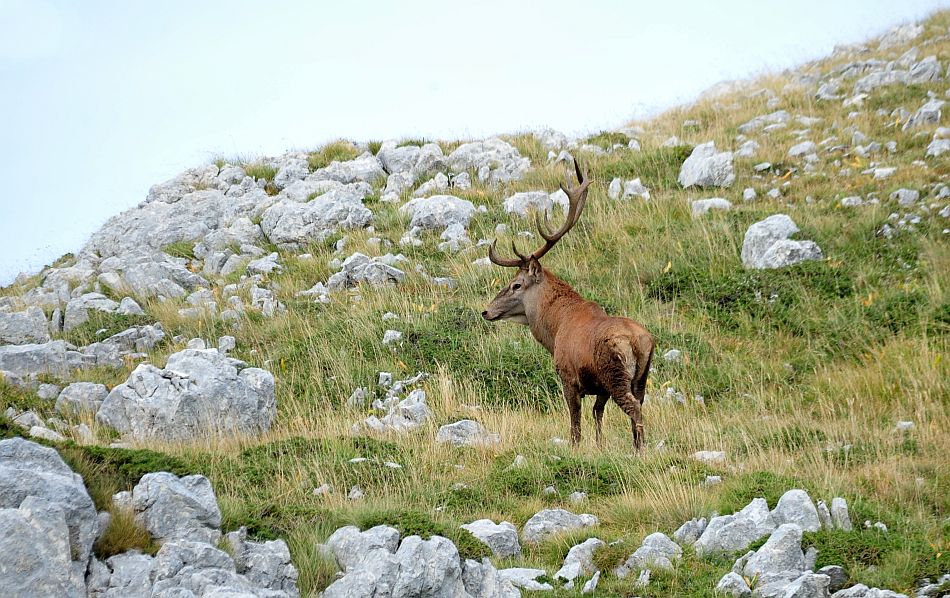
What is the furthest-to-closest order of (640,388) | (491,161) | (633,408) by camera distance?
(491,161) → (640,388) → (633,408)

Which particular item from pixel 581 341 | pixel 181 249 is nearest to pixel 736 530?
pixel 581 341

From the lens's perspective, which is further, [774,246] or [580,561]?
[774,246]

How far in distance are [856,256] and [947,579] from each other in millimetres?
8437

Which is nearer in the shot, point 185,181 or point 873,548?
point 873,548

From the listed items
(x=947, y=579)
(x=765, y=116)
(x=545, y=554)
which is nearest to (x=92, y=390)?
(x=545, y=554)

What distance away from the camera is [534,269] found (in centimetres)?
1074

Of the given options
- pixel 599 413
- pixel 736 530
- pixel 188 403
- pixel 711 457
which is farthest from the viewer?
pixel 188 403

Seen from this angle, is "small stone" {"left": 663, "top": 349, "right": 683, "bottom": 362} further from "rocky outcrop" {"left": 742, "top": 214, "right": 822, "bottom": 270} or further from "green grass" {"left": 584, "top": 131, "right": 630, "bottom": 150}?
"green grass" {"left": 584, "top": 131, "right": 630, "bottom": 150}

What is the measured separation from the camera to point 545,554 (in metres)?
6.71

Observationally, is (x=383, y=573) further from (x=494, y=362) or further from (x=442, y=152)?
(x=442, y=152)

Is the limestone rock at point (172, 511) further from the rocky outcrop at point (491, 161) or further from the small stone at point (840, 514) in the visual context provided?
the rocky outcrop at point (491, 161)

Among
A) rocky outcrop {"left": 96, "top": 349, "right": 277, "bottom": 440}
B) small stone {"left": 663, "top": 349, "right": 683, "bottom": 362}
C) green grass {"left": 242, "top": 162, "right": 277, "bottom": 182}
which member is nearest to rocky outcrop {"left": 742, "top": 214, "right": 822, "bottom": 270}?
small stone {"left": 663, "top": 349, "right": 683, "bottom": 362}

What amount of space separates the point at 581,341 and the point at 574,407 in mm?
690

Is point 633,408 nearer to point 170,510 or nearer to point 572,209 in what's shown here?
point 572,209
